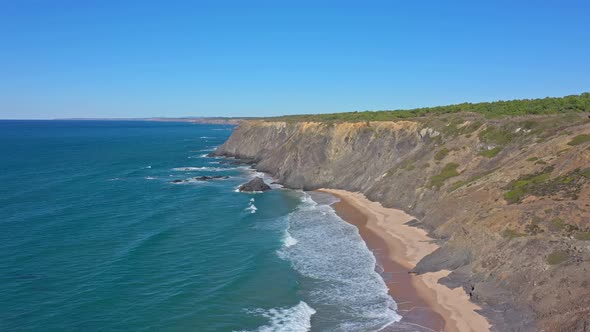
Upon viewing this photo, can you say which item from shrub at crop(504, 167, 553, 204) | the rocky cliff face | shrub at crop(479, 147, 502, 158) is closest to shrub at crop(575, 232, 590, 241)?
the rocky cliff face

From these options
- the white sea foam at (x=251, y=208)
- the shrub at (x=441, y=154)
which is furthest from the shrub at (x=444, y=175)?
the white sea foam at (x=251, y=208)

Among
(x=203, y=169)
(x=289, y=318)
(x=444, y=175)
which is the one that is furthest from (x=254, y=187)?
(x=289, y=318)

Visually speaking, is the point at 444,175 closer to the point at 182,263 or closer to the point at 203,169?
the point at 182,263

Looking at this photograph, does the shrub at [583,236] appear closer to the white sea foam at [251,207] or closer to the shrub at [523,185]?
the shrub at [523,185]

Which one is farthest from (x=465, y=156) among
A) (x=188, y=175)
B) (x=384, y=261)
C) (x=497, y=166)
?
(x=188, y=175)

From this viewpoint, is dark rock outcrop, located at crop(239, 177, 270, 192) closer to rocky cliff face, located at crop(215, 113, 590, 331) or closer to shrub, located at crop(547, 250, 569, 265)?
rocky cliff face, located at crop(215, 113, 590, 331)

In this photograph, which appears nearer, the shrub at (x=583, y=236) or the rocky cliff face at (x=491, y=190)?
the rocky cliff face at (x=491, y=190)

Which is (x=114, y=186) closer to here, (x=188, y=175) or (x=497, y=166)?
(x=188, y=175)
